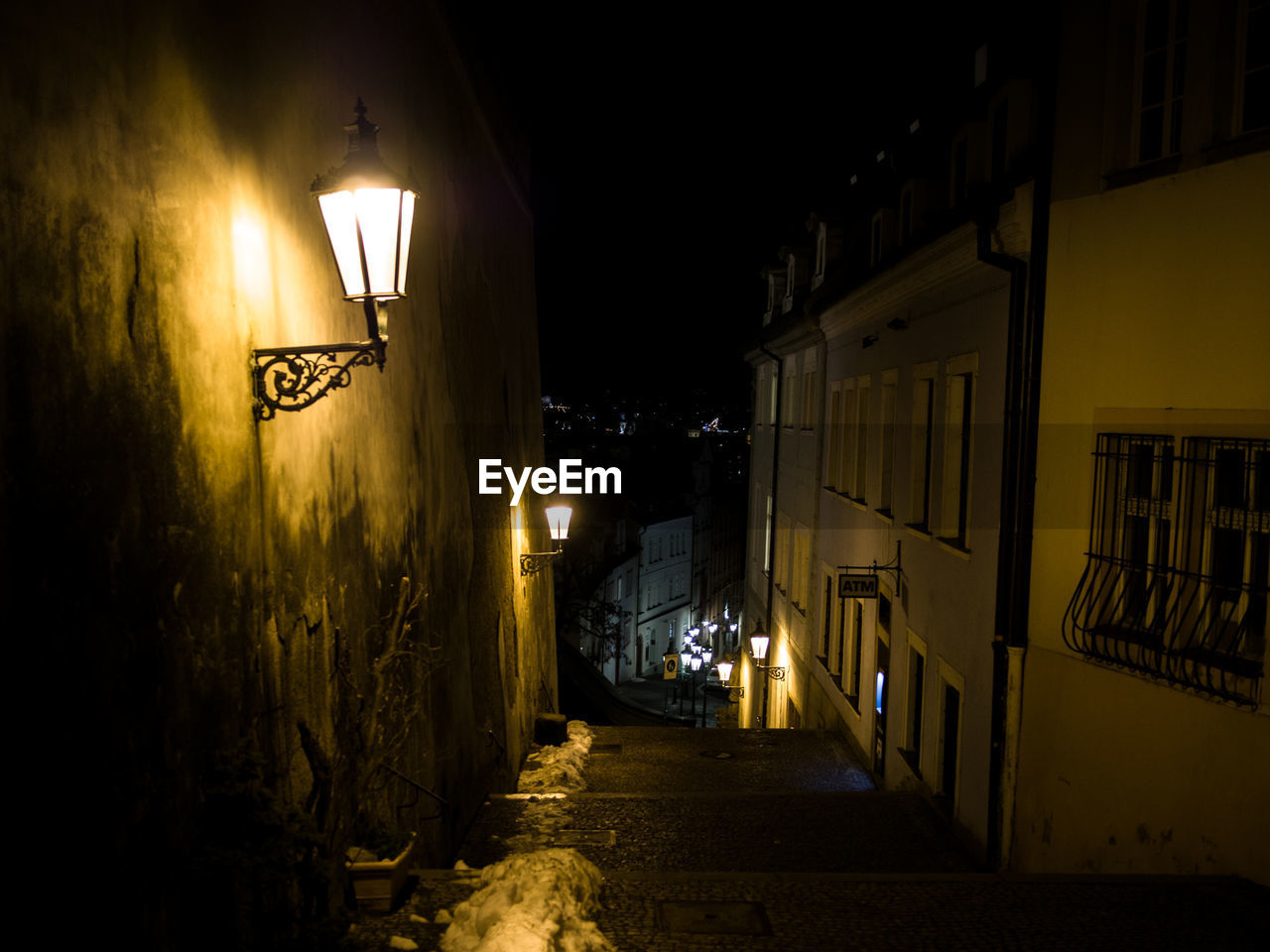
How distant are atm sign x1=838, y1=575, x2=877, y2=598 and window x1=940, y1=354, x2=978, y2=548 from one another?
210 cm

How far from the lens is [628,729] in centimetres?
1714

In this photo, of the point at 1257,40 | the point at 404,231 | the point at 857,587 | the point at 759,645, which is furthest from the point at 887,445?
the point at 404,231

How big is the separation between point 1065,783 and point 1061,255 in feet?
14.9

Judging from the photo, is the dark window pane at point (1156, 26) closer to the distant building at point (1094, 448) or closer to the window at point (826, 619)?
the distant building at point (1094, 448)

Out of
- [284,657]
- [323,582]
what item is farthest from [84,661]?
[323,582]

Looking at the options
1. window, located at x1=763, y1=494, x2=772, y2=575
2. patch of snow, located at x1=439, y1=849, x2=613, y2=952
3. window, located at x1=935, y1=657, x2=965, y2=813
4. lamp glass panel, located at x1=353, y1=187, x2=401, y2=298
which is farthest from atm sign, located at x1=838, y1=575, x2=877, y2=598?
window, located at x1=763, y1=494, x2=772, y2=575

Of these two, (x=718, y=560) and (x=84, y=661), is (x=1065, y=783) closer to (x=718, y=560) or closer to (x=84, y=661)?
(x=84, y=661)

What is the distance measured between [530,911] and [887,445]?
1007 cm

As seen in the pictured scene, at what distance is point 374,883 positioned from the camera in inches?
216

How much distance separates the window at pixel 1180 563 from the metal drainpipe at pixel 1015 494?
68cm

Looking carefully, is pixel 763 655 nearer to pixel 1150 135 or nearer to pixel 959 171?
pixel 959 171

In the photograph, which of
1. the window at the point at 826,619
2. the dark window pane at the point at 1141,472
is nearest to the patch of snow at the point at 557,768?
the window at the point at 826,619

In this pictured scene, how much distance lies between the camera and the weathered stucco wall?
303 centimetres

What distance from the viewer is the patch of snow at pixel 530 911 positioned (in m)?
4.95
